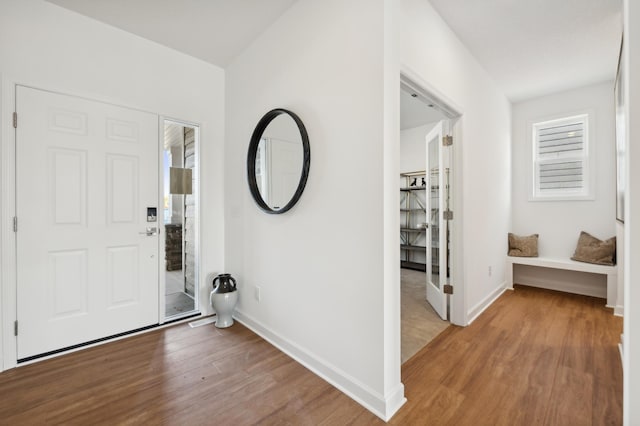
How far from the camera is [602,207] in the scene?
3.45 m

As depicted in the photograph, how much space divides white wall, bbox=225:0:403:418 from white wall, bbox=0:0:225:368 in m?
0.65

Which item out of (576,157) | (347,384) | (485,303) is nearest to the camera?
(347,384)

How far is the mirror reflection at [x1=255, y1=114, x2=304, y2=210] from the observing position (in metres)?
2.05

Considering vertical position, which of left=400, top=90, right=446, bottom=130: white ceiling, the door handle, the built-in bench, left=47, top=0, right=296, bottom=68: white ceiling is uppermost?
left=400, top=90, right=446, bottom=130: white ceiling

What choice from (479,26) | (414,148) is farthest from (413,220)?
(479,26)

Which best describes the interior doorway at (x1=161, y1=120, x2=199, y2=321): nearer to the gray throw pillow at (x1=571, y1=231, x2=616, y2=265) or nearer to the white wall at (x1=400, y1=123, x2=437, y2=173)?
the white wall at (x1=400, y1=123, x2=437, y2=173)

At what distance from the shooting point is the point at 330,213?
1.79 metres

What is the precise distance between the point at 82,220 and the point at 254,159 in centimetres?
145

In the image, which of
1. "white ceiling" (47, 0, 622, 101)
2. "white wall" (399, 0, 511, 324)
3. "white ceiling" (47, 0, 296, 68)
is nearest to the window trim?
"white wall" (399, 0, 511, 324)

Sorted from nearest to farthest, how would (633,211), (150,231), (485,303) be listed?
(633,211), (150,231), (485,303)

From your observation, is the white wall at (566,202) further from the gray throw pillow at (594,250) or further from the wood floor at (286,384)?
the wood floor at (286,384)

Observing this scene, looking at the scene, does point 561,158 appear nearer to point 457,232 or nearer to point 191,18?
point 457,232

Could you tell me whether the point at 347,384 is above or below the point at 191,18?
below

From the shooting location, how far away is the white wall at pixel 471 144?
2.02m
